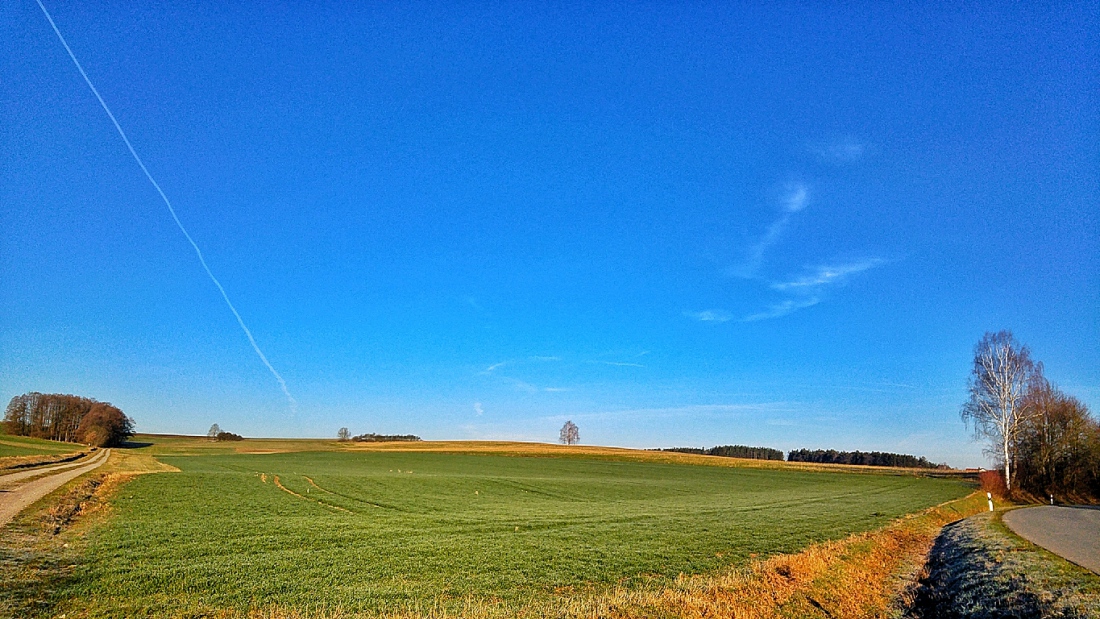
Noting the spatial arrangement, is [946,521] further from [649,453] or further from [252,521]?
[649,453]

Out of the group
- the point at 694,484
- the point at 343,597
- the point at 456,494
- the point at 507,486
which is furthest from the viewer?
the point at 694,484

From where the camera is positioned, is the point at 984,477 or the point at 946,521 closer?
the point at 946,521

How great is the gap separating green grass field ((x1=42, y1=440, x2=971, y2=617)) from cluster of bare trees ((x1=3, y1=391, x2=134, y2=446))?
10792 centimetres

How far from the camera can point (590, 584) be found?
14539 mm

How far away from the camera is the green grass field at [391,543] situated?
13.0 metres

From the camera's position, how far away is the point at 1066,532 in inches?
934

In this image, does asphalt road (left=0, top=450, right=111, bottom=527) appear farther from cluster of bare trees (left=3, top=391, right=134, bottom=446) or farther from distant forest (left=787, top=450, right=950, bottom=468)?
distant forest (left=787, top=450, right=950, bottom=468)

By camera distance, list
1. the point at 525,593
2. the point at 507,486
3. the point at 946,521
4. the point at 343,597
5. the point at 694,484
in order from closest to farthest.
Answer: the point at 343,597
the point at 525,593
the point at 946,521
the point at 507,486
the point at 694,484

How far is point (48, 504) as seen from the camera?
2525 centimetres

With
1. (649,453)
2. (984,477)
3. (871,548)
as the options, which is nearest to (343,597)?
(871,548)

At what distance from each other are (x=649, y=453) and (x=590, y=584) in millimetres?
105871

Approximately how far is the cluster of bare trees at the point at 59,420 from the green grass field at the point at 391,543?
108 metres

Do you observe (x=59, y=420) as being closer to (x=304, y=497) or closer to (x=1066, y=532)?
(x=304, y=497)

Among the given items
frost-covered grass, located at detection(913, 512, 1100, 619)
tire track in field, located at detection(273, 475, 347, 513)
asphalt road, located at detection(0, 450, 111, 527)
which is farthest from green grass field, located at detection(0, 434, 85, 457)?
frost-covered grass, located at detection(913, 512, 1100, 619)
